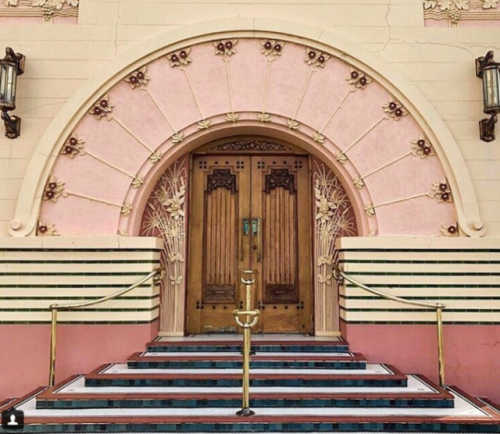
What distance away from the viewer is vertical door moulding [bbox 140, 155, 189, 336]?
624 centimetres

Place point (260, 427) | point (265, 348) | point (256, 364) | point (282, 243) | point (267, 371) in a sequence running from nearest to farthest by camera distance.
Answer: point (260, 427)
point (267, 371)
point (256, 364)
point (265, 348)
point (282, 243)

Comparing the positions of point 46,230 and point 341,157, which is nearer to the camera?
point 46,230

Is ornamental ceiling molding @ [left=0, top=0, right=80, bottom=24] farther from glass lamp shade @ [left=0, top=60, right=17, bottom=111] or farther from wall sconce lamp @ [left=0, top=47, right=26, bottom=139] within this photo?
glass lamp shade @ [left=0, top=60, right=17, bottom=111]

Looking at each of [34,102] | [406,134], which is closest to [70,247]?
[34,102]

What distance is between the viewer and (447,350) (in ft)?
18.3

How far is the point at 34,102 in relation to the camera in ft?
19.8

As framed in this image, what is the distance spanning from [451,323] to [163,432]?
364 centimetres

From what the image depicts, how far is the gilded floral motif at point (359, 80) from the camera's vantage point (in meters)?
6.07

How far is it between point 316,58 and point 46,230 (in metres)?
4.16

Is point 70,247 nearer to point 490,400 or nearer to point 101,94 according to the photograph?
point 101,94

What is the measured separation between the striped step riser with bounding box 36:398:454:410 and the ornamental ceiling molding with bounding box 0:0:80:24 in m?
4.91

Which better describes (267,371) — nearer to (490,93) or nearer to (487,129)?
(487,129)

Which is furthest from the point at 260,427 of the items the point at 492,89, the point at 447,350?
the point at 492,89

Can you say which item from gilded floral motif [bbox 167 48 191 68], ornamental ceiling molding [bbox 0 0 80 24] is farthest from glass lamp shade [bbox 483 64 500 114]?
ornamental ceiling molding [bbox 0 0 80 24]
